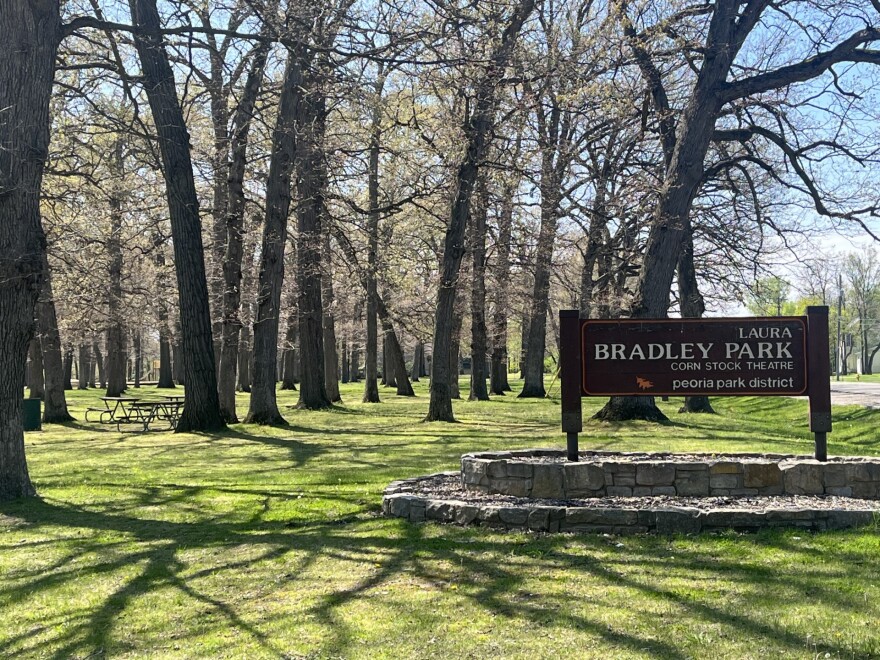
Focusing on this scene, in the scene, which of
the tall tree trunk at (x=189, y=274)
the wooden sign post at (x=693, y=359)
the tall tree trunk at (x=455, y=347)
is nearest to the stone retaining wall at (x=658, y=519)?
the wooden sign post at (x=693, y=359)

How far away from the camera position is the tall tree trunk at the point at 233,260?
1850cm

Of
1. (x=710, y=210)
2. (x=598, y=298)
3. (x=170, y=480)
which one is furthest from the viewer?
(x=598, y=298)

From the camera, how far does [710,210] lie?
21000 millimetres

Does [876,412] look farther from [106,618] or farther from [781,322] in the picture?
[106,618]

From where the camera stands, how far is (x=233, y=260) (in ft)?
64.2

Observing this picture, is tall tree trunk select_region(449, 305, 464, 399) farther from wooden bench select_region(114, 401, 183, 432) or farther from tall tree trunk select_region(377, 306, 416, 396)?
wooden bench select_region(114, 401, 183, 432)

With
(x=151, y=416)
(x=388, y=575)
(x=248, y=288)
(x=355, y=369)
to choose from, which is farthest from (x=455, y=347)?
(x=355, y=369)

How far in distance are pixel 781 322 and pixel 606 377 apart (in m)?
1.91

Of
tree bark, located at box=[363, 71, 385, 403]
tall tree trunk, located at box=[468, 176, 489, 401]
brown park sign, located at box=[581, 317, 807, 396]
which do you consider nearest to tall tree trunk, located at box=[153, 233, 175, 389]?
tree bark, located at box=[363, 71, 385, 403]

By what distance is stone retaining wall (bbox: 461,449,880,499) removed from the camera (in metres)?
7.77

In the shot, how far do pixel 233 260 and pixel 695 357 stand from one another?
13.7 m

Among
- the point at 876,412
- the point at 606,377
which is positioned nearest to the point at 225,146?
the point at 606,377

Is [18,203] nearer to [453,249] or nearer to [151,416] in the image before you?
[151,416]

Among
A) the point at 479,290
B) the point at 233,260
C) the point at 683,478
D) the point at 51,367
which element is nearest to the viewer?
the point at 683,478
